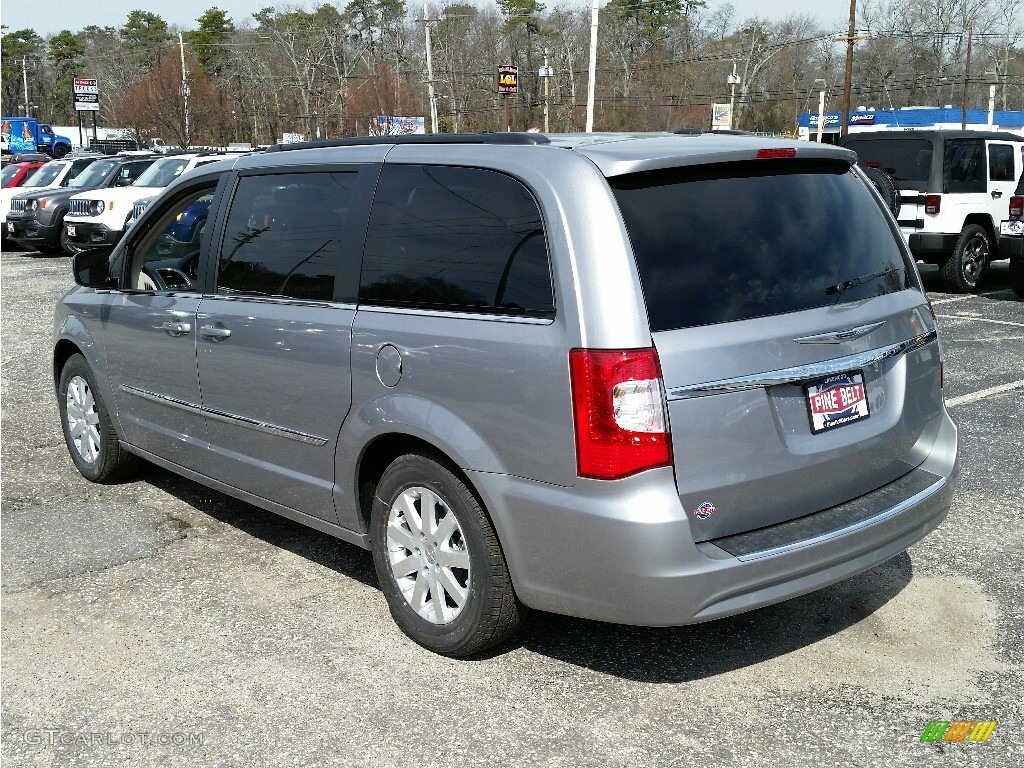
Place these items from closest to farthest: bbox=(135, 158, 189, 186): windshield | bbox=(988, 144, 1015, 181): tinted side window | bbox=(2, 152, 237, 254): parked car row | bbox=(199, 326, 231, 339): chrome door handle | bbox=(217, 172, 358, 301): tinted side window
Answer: bbox=(217, 172, 358, 301): tinted side window < bbox=(199, 326, 231, 339): chrome door handle < bbox=(988, 144, 1015, 181): tinted side window < bbox=(2, 152, 237, 254): parked car row < bbox=(135, 158, 189, 186): windshield

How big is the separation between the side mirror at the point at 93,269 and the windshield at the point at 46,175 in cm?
2183

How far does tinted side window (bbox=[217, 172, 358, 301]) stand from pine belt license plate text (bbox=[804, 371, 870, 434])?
1691 millimetres

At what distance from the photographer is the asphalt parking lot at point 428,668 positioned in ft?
11.0

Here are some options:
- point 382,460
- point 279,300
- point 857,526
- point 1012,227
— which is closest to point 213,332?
point 279,300

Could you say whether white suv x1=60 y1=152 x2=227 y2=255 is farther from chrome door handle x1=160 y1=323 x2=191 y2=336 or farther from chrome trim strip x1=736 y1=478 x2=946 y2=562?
chrome trim strip x1=736 y1=478 x2=946 y2=562

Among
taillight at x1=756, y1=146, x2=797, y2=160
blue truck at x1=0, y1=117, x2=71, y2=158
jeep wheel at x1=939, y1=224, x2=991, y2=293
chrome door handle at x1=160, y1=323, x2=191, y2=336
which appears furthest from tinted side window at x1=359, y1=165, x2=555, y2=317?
blue truck at x1=0, y1=117, x2=71, y2=158

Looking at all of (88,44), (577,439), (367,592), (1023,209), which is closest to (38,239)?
(1023,209)

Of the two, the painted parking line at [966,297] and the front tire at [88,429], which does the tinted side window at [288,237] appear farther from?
the painted parking line at [966,297]

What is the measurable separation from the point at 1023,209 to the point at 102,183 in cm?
1655

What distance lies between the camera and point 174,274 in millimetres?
5492

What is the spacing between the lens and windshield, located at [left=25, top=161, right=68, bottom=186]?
25.8 metres

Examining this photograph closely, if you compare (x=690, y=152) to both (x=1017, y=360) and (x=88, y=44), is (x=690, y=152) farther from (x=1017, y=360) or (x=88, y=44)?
(x=88, y=44)

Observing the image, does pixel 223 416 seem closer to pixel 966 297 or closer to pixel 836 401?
pixel 836 401

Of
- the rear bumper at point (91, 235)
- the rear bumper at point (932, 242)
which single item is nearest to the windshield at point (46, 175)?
the rear bumper at point (91, 235)
